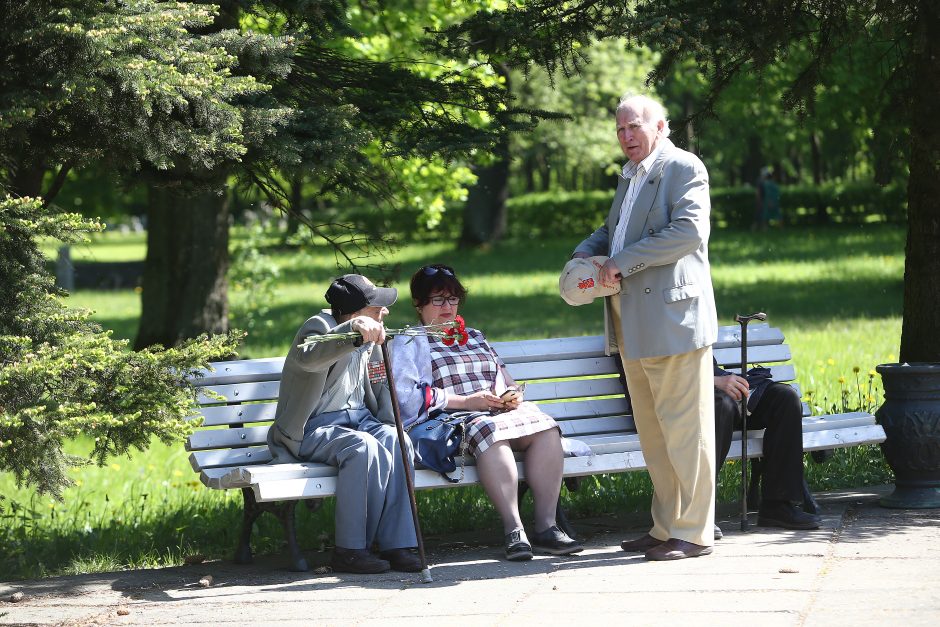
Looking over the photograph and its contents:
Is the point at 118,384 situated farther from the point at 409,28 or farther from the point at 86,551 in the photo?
the point at 409,28

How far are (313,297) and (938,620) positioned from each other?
19.8 m

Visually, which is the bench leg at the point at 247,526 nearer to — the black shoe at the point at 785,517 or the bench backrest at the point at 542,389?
the bench backrest at the point at 542,389

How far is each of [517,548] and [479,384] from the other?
94 cm

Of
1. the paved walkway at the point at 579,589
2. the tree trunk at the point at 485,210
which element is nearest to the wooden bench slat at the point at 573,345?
the paved walkway at the point at 579,589

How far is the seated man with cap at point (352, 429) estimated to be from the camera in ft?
17.8

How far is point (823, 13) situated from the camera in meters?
7.02

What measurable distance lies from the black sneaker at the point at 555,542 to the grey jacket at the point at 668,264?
2.95ft

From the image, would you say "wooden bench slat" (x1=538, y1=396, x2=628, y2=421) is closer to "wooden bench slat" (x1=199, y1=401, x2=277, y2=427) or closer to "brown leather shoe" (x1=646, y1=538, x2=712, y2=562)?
"brown leather shoe" (x1=646, y1=538, x2=712, y2=562)

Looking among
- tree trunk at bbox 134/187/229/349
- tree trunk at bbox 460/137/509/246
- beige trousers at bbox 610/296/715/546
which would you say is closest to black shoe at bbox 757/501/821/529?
beige trousers at bbox 610/296/715/546

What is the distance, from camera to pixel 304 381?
5.64 m

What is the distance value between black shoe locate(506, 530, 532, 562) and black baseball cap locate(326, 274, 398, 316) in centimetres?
120

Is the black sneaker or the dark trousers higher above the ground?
the dark trousers

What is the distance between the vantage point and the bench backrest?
5984mm

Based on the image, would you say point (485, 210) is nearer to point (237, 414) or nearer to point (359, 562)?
point (237, 414)
